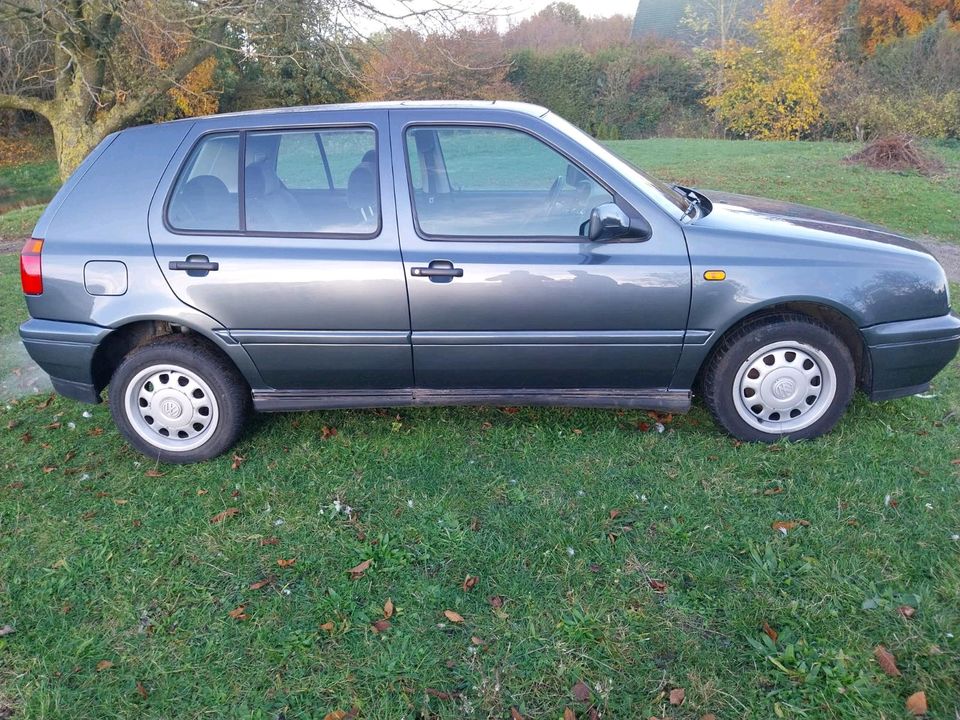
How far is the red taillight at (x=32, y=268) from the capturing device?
154 inches

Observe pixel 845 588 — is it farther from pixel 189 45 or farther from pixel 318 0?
pixel 189 45

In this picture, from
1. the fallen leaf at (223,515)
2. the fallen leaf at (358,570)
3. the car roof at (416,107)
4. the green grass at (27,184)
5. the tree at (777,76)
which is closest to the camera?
the fallen leaf at (358,570)

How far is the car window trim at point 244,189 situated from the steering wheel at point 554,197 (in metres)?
0.84

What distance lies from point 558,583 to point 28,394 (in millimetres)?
4048

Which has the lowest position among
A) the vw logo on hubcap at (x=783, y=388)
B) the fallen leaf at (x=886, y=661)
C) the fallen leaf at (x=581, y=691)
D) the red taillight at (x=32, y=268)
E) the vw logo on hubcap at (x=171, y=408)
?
the fallen leaf at (x=581, y=691)

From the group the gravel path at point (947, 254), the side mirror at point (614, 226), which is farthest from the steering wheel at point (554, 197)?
the gravel path at point (947, 254)

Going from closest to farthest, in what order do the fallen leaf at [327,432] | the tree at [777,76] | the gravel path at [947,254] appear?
1. the fallen leaf at [327,432]
2. the gravel path at [947,254]
3. the tree at [777,76]

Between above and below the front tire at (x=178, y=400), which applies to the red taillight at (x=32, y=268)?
above

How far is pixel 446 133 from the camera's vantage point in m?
3.90

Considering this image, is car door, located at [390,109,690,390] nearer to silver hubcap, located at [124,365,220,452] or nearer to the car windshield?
the car windshield

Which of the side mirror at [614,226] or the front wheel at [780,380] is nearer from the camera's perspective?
the side mirror at [614,226]

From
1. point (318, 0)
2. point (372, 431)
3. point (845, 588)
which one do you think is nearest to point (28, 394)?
point (372, 431)

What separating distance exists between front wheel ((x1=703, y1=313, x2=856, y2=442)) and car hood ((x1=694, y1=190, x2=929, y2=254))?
48cm

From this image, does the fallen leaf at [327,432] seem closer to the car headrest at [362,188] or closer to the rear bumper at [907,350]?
the car headrest at [362,188]
